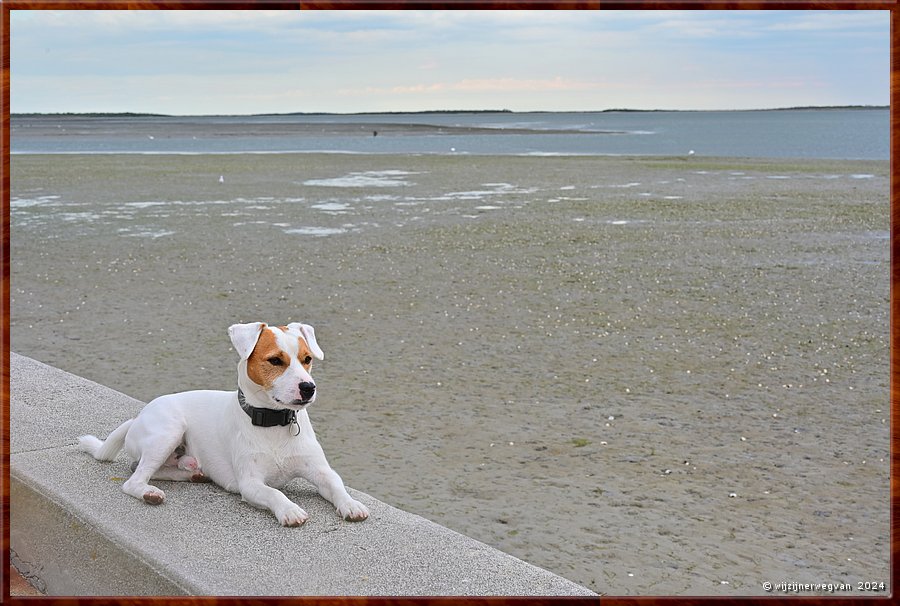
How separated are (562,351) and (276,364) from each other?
18.0 feet

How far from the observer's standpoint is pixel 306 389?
3990 mm

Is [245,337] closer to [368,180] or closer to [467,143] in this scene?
[368,180]

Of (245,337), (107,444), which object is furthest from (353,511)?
(107,444)

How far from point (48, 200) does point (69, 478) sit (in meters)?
19.8

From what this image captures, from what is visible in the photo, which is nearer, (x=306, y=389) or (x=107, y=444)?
(x=306, y=389)

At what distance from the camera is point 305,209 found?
20.9m

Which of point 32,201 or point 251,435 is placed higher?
point 251,435

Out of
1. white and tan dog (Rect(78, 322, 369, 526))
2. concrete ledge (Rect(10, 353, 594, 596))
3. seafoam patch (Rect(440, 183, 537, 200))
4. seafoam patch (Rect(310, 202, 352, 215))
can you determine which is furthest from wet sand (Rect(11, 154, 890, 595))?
seafoam patch (Rect(440, 183, 537, 200))

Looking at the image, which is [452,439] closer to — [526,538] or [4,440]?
[526,538]

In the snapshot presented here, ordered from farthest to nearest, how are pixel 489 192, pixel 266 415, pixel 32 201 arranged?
pixel 489 192, pixel 32 201, pixel 266 415

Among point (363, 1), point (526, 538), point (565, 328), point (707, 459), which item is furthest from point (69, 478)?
point (565, 328)

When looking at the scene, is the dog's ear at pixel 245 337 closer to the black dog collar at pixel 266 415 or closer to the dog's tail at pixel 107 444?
the black dog collar at pixel 266 415

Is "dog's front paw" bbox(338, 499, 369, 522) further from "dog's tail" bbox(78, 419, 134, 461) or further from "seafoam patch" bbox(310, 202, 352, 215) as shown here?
"seafoam patch" bbox(310, 202, 352, 215)

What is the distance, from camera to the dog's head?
4.02 meters
